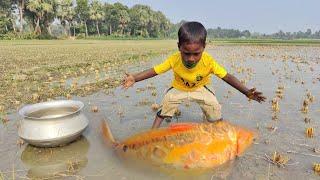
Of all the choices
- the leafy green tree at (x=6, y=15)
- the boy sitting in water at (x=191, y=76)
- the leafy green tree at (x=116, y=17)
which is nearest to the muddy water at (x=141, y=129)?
the boy sitting in water at (x=191, y=76)

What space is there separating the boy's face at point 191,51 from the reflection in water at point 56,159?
182 cm

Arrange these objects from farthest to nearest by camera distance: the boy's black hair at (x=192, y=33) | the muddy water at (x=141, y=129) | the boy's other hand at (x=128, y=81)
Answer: the boy's other hand at (x=128, y=81) < the boy's black hair at (x=192, y=33) < the muddy water at (x=141, y=129)

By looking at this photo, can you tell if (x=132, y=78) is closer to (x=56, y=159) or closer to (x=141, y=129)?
(x=141, y=129)

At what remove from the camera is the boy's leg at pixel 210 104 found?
14.9 ft

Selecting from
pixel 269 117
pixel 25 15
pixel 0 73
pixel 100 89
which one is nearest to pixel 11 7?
pixel 25 15

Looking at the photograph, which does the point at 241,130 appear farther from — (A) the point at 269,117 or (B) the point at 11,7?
(B) the point at 11,7

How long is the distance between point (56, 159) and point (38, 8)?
215 ft

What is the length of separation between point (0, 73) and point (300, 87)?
33.5 feet

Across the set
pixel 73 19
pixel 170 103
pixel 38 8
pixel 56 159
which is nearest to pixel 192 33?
pixel 170 103

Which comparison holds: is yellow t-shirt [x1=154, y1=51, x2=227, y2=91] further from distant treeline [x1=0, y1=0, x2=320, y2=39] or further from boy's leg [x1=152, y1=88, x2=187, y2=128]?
distant treeline [x1=0, y1=0, x2=320, y2=39]

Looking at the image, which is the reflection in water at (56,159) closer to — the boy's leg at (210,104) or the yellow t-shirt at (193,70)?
the yellow t-shirt at (193,70)

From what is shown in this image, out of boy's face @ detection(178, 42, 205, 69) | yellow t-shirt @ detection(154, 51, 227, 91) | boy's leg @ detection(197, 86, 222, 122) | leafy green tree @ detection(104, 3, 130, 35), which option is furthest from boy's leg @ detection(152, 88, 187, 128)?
leafy green tree @ detection(104, 3, 130, 35)

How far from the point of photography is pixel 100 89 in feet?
27.9

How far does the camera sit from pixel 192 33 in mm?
3715
